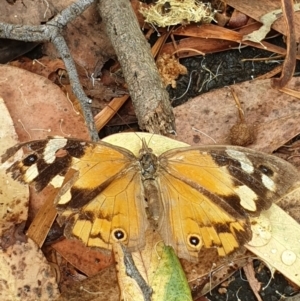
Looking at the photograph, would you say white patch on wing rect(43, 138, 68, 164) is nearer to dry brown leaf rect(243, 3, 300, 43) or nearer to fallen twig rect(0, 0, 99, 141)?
fallen twig rect(0, 0, 99, 141)

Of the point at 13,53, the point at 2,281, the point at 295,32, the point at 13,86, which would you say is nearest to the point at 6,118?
the point at 13,86

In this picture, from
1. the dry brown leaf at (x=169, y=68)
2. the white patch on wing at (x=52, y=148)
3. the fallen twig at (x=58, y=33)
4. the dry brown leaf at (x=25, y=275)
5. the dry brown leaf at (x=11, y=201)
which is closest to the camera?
the white patch on wing at (x=52, y=148)

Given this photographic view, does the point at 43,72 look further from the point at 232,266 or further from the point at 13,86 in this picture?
the point at 232,266

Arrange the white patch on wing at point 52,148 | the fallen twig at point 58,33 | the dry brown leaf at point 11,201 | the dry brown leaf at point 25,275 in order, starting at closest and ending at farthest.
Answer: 1. the white patch on wing at point 52,148
2. the dry brown leaf at point 25,275
3. the dry brown leaf at point 11,201
4. the fallen twig at point 58,33

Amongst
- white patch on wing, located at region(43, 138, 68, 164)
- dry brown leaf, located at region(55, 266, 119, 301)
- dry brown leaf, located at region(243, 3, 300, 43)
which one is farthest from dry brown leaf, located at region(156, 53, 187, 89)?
dry brown leaf, located at region(55, 266, 119, 301)

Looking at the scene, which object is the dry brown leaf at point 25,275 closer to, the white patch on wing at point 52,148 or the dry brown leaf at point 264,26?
the white patch on wing at point 52,148

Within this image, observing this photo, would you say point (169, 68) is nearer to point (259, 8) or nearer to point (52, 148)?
point (259, 8)

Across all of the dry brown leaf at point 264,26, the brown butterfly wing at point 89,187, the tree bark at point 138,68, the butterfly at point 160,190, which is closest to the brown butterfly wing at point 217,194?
the butterfly at point 160,190

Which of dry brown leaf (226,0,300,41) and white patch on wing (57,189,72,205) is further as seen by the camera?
dry brown leaf (226,0,300,41)
